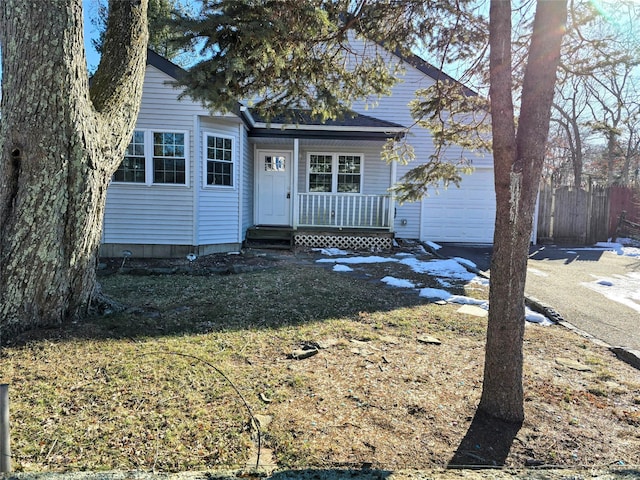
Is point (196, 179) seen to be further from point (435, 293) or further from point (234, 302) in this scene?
point (435, 293)

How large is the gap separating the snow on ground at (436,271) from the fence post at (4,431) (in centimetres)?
549

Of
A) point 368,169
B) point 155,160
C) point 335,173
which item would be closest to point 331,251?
point 335,173

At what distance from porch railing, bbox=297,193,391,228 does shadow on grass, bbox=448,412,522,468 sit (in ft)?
29.2

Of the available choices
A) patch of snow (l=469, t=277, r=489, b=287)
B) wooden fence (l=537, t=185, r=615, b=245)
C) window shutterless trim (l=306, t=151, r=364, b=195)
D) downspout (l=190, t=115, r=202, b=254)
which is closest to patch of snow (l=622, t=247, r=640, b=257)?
wooden fence (l=537, t=185, r=615, b=245)

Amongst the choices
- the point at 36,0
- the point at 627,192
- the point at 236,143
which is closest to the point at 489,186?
the point at 627,192

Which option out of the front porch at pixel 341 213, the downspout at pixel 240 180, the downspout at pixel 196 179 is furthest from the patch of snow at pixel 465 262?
the downspout at pixel 196 179

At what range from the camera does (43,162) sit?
371 centimetres

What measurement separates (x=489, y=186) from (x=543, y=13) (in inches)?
455

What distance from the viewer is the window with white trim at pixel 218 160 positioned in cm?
967

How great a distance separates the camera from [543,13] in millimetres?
2672

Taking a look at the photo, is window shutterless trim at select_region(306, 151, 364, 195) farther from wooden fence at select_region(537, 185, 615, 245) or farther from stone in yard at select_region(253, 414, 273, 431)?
stone in yard at select_region(253, 414, 273, 431)

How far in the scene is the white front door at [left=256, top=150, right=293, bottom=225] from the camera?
1248 centimetres

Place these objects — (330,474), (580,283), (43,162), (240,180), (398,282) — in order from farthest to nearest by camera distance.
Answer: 1. (240,180)
2. (580,283)
3. (398,282)
4. (43,162)
5. (330,474)

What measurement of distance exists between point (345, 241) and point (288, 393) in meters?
8.52
